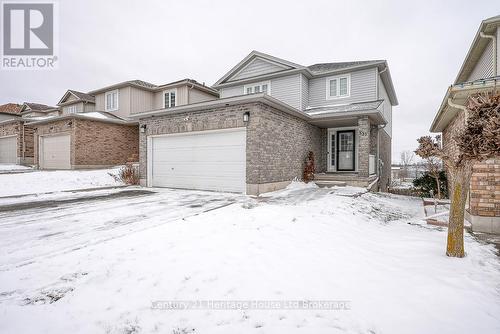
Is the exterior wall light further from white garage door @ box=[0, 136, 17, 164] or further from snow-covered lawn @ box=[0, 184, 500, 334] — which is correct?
white garage door @ box=[0, 136, 17, 164]

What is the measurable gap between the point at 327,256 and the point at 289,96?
12413 mm

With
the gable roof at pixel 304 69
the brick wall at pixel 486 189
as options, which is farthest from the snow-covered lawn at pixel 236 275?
the gable roof at pixel 304 69

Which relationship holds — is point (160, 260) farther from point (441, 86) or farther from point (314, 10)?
point (441, 86)

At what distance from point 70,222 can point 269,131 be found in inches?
269

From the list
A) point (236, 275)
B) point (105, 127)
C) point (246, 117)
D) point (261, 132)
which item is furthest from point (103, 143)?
point (236, 275)

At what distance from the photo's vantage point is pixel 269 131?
924 cm

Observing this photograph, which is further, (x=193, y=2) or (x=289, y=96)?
(x=193, y=2)

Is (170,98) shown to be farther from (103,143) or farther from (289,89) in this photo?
(289,89)

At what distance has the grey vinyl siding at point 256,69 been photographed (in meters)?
15.1

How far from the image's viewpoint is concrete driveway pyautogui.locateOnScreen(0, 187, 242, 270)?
3.54 meters

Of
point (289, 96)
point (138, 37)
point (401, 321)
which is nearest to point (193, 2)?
point (138, 37)

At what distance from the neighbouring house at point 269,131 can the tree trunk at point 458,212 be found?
5.90 m

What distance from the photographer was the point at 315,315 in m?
2.14

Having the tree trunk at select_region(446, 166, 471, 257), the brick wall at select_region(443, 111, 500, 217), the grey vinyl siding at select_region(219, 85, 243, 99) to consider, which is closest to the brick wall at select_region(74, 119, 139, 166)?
the grey vinyl siding at select_region(219, 85, 243, 99)
